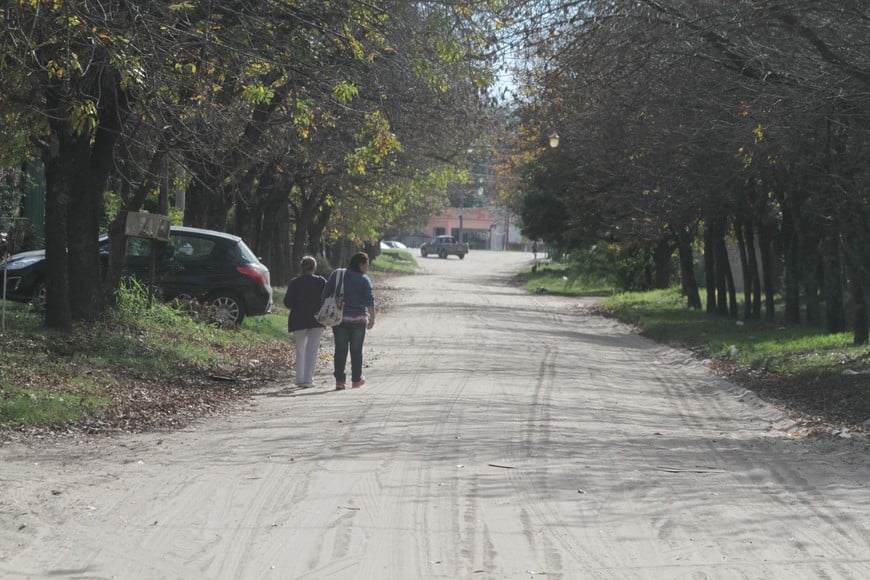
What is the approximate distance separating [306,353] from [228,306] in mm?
5848

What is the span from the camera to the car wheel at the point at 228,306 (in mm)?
19484

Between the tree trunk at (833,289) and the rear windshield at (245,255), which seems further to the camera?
the tree trunk at (833,289)

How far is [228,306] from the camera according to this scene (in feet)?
64.3

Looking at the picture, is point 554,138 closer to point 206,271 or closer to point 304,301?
point 206,271

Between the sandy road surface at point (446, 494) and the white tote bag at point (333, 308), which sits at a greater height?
the white tote bag at point (333, 308)

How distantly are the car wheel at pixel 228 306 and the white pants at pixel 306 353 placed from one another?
18.3ft

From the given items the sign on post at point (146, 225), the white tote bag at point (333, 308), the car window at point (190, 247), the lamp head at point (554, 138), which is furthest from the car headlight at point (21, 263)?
the lamp head at point (554, 138)

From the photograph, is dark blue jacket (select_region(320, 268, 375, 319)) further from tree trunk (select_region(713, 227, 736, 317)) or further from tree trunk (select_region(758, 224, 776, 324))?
tree trunk (select_region(713, 227, 736, 317))

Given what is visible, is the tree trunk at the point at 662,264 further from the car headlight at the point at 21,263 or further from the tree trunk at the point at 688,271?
the car headlight at the point at 21,263

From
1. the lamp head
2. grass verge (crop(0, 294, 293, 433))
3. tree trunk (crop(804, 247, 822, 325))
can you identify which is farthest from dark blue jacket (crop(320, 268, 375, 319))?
tree trunk (crop(804, 247, 822, 325))

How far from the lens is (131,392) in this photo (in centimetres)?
1228

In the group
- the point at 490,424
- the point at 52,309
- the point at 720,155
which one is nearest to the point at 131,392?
the point at 52,309

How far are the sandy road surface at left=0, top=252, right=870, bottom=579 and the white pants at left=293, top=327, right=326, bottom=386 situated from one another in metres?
0.51

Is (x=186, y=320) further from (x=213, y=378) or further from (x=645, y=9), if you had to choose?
(x=645, y=9)
